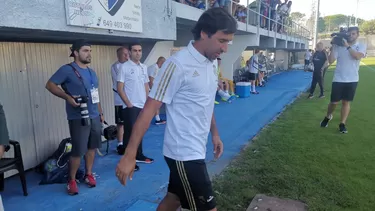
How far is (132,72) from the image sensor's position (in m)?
4.48

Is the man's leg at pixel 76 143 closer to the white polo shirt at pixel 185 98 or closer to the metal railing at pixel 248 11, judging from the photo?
the white polo shirt at pixel 185 98

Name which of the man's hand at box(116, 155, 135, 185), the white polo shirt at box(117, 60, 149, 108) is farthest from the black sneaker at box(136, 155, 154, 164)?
the man's hand at box(116, 155, 135, 185)

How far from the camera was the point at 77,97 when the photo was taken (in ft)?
11.7

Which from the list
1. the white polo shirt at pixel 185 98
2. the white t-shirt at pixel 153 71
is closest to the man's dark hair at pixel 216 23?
the white polo shirt at pixel 185 98

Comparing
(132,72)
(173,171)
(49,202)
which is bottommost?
(49,202)

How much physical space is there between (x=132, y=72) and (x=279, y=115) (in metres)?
5.03

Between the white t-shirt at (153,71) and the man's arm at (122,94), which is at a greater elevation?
the white t-shirt at (153,71)

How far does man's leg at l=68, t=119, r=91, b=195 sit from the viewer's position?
359cm

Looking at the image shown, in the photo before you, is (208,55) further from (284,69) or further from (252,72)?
(284,69)

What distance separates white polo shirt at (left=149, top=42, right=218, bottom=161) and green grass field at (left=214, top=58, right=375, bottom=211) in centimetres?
144

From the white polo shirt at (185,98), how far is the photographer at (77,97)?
1.75 meters

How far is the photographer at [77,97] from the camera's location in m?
3.53

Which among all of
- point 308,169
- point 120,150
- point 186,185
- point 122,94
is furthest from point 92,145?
point 308,169

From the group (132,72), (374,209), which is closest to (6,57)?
(132,72)
